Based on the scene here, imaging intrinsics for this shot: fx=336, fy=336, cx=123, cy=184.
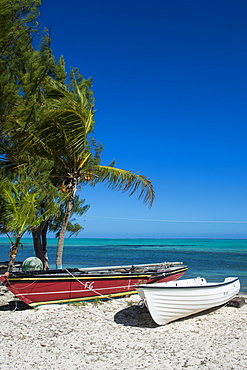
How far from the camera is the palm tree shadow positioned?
264 inches

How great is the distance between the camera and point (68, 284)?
25.3 ft

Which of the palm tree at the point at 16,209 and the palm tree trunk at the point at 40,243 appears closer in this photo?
the palm tree at the point at 16,209

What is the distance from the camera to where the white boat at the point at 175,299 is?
6496 mm

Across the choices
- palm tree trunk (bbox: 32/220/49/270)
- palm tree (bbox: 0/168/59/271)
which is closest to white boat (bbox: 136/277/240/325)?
palm tree (bbox: 0/168/59/271)

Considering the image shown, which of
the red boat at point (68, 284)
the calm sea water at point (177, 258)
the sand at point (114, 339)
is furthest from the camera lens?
the calm sea water at point (177, 258)

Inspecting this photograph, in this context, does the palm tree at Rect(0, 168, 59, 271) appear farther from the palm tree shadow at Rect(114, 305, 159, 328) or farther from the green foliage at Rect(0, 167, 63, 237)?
the palm tree shadow at Rect(114, 305, 159, 328)

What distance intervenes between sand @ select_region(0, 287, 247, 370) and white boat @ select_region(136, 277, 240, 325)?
227mm

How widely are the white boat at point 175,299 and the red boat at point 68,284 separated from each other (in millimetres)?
1522

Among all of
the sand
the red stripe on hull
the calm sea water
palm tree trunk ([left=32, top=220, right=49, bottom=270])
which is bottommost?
the calm sea water

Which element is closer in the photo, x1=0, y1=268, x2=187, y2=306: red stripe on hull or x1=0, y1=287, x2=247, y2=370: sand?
x1=0, y1=287, x2=247, y2=370: sand

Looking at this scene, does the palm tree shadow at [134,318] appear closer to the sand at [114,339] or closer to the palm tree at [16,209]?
the sand at [114,339]

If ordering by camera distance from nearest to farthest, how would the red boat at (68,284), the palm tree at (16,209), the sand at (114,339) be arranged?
the sand at (114,339) < the red boat at (68,284) < the palm tree at (16,209)

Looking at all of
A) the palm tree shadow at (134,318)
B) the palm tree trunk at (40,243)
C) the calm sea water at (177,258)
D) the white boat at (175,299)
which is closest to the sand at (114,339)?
the palm tree shadow at (134,318)

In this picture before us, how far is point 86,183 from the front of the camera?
11711 millimetres
